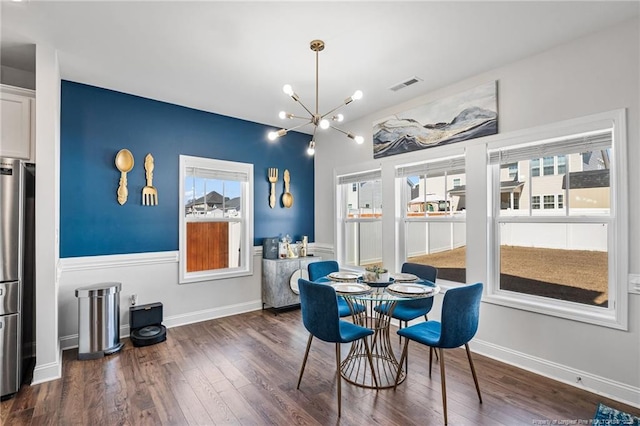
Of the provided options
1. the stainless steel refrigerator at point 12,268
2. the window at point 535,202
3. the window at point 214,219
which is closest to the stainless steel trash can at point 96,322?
the stainless steel refrigerator at point 12,268

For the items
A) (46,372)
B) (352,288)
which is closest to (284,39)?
(352,288)

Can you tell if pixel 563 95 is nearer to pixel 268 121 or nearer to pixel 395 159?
pixel 395 159

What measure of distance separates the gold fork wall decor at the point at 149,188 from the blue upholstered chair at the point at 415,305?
2902 mm

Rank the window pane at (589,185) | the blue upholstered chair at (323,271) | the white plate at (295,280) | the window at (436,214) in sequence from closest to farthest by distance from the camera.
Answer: the window pane at (589,185) < the blue upholstered chair at (323,271) < the window at (436,214) < the white plate at (295,280)

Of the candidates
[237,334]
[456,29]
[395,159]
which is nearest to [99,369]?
[237,334]

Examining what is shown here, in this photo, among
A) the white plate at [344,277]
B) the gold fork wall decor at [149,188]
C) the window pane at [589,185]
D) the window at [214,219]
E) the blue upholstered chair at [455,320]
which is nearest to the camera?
the blue upholstered chair at [455,320]

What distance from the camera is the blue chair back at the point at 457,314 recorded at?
212 centimetres

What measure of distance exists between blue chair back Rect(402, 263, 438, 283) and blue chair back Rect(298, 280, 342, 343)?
131 centimetres

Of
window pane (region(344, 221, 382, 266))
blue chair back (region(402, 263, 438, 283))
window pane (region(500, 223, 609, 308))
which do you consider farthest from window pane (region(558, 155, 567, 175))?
window pane (region(344, 221, 382, 266))

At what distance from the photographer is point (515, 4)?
2125 mm

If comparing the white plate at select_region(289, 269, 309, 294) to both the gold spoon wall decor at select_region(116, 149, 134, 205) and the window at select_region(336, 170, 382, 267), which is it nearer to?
the window at select_region(336, 170, 382, 267)

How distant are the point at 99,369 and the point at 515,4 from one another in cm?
441

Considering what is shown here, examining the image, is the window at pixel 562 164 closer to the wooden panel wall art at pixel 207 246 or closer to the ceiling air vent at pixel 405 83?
the ceiling air vent at pixel 405 83

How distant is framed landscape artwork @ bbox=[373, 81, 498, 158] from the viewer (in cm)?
310
